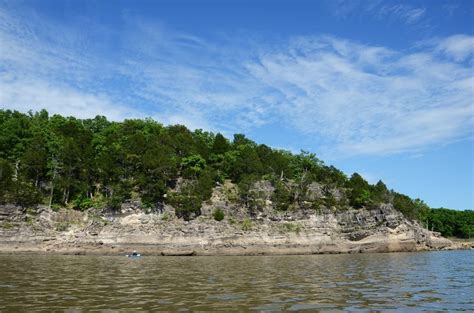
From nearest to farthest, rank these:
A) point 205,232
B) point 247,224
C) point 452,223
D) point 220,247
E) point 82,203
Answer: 1. point 220,247
2. point 205,232
3. point 82,203
4. point 247,224
5. point 452,223

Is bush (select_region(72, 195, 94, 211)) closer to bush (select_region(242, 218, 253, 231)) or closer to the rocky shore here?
the rocky shore

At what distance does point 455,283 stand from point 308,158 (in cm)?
8576

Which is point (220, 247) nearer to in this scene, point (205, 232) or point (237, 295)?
point (205, 232)

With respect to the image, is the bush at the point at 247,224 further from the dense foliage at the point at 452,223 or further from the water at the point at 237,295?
the dense foliage at the point at 452,223

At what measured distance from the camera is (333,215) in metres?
79.2

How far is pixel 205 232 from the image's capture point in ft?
227

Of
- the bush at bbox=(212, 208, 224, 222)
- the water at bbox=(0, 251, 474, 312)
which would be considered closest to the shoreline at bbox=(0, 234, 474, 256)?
the bush at bbox=(212, 208, 224, 222)

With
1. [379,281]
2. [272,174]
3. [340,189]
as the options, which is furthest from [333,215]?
[379,281]

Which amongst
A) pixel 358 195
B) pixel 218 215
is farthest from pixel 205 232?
pixel 358 195

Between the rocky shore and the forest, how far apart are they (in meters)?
2.39

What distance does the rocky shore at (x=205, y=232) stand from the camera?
62344 mm

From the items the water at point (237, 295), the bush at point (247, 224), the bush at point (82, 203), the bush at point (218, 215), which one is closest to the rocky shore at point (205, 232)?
the bush at point (247, 224)

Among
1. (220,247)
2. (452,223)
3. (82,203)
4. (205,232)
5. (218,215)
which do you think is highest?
(452,223)

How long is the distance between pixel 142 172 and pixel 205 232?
17.9 m
